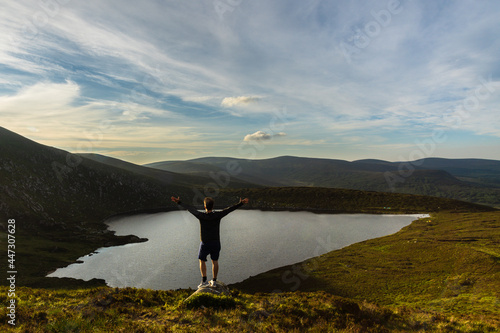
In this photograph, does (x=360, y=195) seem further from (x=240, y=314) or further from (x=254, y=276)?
(x=240, y=314)

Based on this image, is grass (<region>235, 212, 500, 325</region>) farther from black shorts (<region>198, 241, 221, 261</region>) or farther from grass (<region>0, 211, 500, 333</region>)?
black shorts (<region>198, 241, 221, 261</region>)

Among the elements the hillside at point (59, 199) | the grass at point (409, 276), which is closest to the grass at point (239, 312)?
the grass at point (409, 276)

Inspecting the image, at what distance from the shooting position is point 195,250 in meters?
63.1

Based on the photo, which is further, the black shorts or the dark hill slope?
the dark hill slope

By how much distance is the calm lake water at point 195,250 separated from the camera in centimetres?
4781

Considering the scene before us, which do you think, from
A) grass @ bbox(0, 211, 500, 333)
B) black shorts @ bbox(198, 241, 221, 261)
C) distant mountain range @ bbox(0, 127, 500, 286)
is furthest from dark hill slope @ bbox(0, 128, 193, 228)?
black shorts @ bbox(198, 241, 221, 261)

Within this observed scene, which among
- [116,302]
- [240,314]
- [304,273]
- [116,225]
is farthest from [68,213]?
[240,314]

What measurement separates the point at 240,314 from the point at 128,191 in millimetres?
164704

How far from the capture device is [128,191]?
156 m

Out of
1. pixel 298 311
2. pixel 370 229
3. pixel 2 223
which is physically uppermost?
pixel 298 311

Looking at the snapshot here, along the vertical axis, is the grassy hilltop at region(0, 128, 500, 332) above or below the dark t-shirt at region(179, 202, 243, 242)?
below

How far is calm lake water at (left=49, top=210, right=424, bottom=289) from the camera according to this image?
47.8 meters

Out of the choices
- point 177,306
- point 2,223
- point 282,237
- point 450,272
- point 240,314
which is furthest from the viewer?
point 282,237

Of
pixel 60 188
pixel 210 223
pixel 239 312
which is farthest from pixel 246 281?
pixel 60 188
